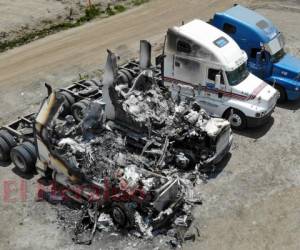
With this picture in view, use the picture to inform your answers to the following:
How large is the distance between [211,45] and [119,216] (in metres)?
7.32

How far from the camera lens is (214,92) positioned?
1752cm

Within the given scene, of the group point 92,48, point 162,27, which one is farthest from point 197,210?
point 162,27

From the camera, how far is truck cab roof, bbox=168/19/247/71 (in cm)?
1694

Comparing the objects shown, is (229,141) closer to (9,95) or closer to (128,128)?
(128,128)

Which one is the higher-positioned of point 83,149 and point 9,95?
point 83,149

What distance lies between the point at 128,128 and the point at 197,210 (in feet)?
12.8

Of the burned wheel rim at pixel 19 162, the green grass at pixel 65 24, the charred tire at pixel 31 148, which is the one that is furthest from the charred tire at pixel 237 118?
the green grass at pixel 65 24

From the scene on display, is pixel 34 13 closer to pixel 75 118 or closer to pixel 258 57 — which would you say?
pixel 75 118

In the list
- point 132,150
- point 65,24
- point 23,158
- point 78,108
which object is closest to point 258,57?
point 132,150

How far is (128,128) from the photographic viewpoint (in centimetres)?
1628

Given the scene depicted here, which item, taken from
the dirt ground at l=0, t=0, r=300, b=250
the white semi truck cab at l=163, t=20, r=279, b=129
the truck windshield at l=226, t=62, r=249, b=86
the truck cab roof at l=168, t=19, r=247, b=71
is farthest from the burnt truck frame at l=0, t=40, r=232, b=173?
the truck windshield at l=226, t=62, r=249, b=86

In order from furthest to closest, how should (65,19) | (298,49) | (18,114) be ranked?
1. (65,19)
2. (298,49)
3. (18,114)

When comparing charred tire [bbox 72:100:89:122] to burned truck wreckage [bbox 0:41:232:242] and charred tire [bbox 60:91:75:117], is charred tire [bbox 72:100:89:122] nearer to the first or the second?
burned truck wreckage [bbox 0:41:232:242]

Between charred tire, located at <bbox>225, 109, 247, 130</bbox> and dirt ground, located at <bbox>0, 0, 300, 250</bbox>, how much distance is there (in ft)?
1.12
